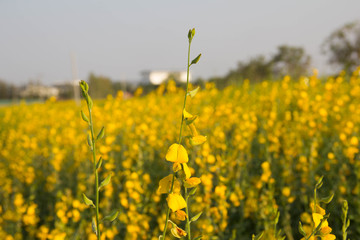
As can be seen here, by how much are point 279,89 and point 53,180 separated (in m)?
3.47

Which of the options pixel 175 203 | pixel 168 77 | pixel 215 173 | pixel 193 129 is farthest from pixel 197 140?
pixel 168 77

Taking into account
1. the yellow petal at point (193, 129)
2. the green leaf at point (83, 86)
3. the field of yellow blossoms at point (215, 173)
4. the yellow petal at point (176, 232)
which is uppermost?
the green leaf at point (83, 86)

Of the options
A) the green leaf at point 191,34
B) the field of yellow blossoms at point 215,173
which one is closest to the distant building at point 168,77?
the field of yellow blossoms at point 215,173

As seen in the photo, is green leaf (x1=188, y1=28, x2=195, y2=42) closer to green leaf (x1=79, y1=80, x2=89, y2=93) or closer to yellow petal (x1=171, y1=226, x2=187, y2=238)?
green leaf (x1=79, y1=80, x2=89, y2=93)

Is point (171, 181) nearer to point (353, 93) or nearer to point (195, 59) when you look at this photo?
point (195, 59)

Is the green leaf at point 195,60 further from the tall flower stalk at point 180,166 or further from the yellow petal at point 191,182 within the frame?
the yellow petal at point 191,182

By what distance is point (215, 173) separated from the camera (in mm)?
2717

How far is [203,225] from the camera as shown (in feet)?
5.96

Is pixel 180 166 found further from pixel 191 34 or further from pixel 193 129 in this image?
pixel 191 34

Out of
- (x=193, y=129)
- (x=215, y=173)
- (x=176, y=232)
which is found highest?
(x=193, y=129)

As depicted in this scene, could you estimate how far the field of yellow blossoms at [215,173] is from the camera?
6.84ft

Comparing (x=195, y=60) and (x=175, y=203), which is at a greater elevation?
(x=195, y=60)

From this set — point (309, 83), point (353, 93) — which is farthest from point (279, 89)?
point (353, 93)

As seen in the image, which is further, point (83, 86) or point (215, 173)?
point (215, 173)
